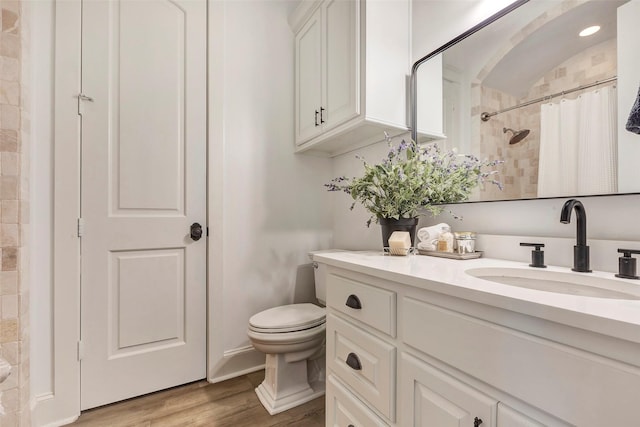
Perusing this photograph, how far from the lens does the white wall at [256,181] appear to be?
72.1 inches

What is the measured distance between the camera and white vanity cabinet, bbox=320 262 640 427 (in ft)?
1.46

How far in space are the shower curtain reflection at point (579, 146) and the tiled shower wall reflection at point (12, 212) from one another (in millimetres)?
2057

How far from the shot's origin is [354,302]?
97 centimetres

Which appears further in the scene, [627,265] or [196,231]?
[196,231]

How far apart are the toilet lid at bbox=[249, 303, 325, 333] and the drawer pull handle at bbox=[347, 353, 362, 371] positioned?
583mm

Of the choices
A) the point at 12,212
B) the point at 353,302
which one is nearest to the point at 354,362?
the point at 353,302

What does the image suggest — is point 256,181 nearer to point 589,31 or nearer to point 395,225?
point 395,225

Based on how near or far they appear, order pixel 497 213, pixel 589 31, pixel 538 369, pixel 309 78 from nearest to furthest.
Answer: pixel 538 369 < pixel 589 31 < pixel 497 213 < pixel 309 78

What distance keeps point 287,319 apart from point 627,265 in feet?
4.45

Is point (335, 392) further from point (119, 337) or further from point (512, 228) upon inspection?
point (119, 337)

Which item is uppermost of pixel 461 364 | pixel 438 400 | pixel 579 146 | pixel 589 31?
pixel 589 31

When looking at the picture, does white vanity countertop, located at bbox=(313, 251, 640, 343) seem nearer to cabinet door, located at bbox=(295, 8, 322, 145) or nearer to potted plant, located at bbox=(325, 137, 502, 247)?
potted plant, located at bbox=(325, 137, 502, 247)

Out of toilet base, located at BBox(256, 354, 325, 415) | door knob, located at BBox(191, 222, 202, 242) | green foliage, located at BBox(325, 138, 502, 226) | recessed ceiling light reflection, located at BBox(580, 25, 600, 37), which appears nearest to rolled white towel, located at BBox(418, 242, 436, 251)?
green foliage, located at BBox(325, 138, 502, 226)

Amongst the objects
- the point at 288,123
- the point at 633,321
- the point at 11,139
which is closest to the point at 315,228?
the point at 288,123
